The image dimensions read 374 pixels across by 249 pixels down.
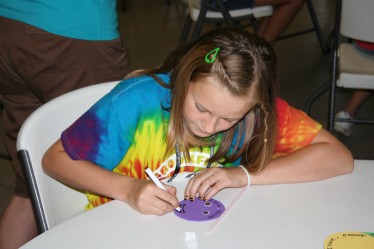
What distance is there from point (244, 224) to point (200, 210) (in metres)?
0.09

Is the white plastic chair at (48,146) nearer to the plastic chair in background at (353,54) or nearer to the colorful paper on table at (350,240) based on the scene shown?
the colorful paper on table at (350,240)

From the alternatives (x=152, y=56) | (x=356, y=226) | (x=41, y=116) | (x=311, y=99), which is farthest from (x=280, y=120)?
(x=152, y=56)

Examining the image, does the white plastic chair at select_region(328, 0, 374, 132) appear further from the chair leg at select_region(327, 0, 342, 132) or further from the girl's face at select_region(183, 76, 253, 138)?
the girl's face at select_region(183, 76, 253, 138)

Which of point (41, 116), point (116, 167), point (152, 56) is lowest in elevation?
point (152, 56)

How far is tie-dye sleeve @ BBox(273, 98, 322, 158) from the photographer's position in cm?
128

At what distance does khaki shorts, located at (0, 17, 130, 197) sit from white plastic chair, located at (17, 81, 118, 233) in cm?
20

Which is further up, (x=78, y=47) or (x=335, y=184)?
(x=78, y=47)

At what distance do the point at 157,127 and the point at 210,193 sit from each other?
240 millimetres

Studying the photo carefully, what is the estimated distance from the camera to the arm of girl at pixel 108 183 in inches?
39.1

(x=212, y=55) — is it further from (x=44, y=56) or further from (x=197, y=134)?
(x=44, y=56)

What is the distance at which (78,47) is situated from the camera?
1.43 m

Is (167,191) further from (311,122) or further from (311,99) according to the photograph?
(311,99)

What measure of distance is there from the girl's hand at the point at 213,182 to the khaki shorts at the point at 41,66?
0.53m

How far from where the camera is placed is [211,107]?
3.64 ft
